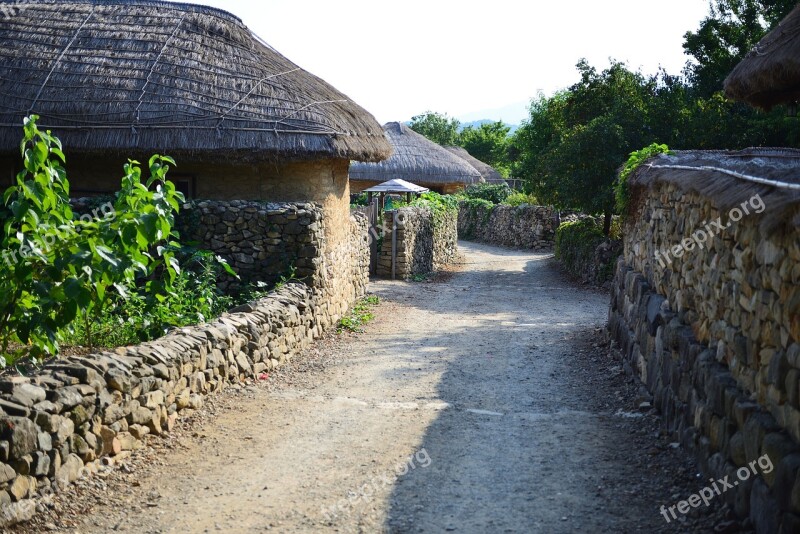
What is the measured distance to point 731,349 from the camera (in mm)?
5383

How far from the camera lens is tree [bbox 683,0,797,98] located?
66.2ft

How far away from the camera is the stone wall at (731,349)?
419cm

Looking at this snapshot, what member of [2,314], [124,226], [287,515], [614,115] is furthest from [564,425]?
[614,115]

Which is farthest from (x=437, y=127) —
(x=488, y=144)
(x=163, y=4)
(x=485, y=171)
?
(x=163, y=4)

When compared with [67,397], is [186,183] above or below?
above

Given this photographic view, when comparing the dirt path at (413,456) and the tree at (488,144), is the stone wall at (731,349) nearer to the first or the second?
the dirt path at (413,456)

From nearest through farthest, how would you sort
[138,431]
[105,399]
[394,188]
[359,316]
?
[105,399] → [138,431] → [359,316] → [394,188]

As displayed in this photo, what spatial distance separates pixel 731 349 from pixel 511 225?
89.1 feet

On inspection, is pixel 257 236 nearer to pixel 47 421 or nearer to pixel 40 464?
pixel 47 421

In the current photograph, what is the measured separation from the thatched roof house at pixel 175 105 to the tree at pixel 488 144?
152 ft

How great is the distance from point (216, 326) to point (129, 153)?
4.69m

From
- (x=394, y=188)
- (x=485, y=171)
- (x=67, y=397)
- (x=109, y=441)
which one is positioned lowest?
(x=109, y=441)

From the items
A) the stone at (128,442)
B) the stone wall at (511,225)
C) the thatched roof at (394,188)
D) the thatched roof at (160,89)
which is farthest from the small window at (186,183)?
the stone wall at (511,225)

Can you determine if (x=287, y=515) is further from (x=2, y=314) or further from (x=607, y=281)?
(x=607, y=281)
